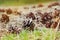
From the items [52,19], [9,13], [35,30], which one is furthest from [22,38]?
[9,13]

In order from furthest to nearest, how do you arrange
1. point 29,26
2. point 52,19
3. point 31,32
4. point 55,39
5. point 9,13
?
point 9,13 → point 52,19 → point 29,26 → point 31,32 → point 55,39

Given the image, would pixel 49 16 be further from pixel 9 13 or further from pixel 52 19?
pixel 9 13

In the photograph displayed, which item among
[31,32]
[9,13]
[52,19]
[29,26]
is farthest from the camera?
[9,13]

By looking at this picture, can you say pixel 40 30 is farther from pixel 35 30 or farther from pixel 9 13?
pixel 9 13

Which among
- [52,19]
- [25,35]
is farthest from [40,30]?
[52,19]

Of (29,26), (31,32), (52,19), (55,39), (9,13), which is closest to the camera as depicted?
(55,39)

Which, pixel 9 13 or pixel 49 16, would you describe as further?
pixel 9 13
